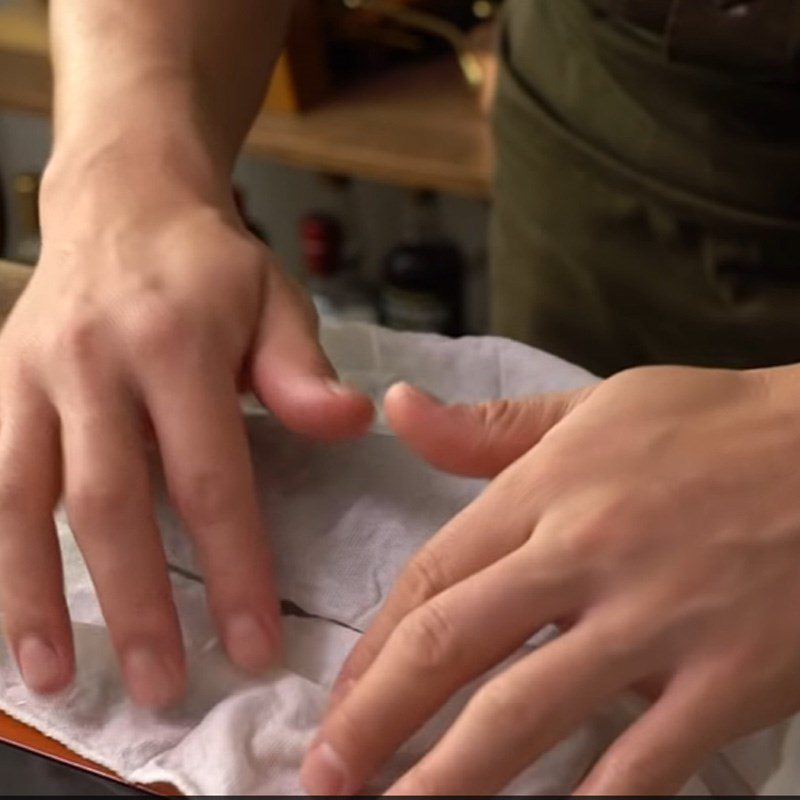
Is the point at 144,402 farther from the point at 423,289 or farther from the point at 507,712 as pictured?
the point at 423,289

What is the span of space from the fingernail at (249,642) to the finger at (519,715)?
0.25ft

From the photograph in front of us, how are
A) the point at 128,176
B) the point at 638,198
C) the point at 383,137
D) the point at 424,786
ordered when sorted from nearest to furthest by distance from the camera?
the point at 424,786 < the point at 128,176 < the point at 638,198 < the point at 383,137

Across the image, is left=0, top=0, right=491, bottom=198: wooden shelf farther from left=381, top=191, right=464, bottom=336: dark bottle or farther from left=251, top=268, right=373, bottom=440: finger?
left=251, top=268, right=373, bottom=440: finger

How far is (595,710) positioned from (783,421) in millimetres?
110

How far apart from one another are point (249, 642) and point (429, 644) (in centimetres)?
7

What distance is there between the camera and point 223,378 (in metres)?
0.46

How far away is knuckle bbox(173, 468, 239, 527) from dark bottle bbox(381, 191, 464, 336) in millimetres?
904

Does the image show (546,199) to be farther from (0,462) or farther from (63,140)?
(0,462)

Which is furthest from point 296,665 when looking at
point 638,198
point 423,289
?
point 423,289

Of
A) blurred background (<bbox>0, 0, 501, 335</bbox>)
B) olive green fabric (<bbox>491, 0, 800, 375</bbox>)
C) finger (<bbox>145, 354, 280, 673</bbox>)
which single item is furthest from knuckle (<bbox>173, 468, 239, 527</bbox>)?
blurred background (<bbox>0, 0, 501, 335</bbox>)

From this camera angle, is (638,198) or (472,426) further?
(638,198)

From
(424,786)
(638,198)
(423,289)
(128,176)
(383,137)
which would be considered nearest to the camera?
(424,786)

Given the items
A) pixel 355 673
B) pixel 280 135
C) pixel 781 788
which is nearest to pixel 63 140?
pixel 355 673

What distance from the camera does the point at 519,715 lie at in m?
0.37
